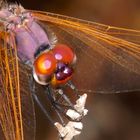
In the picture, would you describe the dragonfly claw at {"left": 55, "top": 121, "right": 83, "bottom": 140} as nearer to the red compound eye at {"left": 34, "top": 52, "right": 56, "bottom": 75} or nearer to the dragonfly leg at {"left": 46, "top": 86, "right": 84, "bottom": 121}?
the dragonfly leg at {"left": 46, "top": 86, "right": 84, "bottom": 121}

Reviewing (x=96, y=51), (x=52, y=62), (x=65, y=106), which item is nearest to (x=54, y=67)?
(x=52, y=62)

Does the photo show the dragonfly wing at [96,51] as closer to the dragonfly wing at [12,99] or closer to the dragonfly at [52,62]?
the dragonfly at [52,62]

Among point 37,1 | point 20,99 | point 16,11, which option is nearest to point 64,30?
point 16,11

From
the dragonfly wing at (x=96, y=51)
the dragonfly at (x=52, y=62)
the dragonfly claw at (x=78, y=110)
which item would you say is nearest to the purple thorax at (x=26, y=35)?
the dragonfly at (x=52, y=62)

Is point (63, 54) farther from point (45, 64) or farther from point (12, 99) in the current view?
point (12, 99)

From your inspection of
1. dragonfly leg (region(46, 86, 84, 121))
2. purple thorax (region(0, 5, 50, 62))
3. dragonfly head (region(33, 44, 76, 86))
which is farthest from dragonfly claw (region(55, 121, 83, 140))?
purple thorax (region(0, 5, 50, 62))

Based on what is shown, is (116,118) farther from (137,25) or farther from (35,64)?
(35,64)
